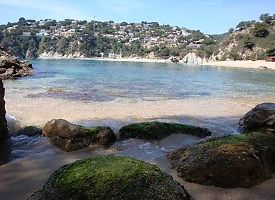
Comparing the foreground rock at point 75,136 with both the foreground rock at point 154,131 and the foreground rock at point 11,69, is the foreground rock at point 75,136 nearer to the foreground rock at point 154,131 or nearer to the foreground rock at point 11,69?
the foreground rock at point 154,131

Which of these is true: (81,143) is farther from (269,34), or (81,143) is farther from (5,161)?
(269,34)

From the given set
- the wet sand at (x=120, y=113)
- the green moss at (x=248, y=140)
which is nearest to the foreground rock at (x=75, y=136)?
the wet sand at (x=120, y=113)

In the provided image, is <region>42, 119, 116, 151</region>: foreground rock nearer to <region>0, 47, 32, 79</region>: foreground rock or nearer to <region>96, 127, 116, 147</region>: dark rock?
<region>96, 127, 116, 147</region>: dark rock

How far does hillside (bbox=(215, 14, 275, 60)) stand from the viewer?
417 ft

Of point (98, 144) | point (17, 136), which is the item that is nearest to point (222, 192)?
point (98, 144)

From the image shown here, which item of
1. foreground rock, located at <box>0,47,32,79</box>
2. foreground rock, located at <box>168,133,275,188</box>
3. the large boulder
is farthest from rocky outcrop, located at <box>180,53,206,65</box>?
foreground rock, located at <box>168,133,275,188</box>

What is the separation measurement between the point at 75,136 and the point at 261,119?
20.5 ft

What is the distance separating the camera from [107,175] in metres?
4.74

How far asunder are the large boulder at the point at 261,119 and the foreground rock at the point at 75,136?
4961mm

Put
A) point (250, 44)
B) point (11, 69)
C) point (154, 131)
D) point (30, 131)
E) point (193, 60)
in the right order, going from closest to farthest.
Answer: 1. point (154, 131)
2. point (30, 131)
3. point (11, 69)
4. point (250, 44)
5. point (193, 60)

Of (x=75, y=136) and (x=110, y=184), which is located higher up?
(x=110, y=184)

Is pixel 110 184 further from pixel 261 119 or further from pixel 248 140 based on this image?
pixel 261 119

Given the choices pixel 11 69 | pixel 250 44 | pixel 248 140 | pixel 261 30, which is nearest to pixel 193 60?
pixel 250 44

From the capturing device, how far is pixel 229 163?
6715 millimetres
